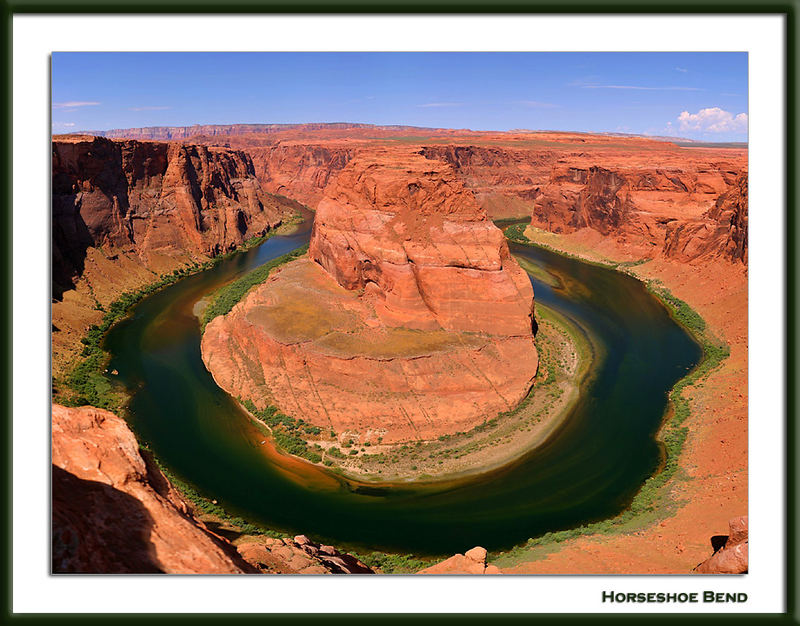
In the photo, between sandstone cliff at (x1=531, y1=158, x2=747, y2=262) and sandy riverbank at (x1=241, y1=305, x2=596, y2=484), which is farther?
sandstone cliff at (x1=531, y1=158, x2=747, y2=262)

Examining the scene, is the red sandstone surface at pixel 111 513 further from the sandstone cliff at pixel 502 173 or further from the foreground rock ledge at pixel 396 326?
the sandstone cliff at pixel 502 173

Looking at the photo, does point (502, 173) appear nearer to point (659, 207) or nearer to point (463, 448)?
point (659, 207)

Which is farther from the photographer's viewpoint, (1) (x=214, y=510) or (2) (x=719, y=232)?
(2) (x=719, y=232)

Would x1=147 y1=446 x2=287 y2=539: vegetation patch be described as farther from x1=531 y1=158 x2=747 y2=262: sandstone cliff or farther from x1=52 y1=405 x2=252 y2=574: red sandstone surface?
x1=531 y1=158 x2=747 y2=262: sandstone cliff

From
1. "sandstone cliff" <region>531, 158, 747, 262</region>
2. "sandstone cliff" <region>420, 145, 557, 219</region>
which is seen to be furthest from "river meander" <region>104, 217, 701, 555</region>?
"sandstone cliff" <region>420, 145, 557, 219</region>

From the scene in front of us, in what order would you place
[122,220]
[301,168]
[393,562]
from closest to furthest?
[393,562], [122,220], [301,168]

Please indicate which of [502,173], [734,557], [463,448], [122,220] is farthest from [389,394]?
[502,173]
